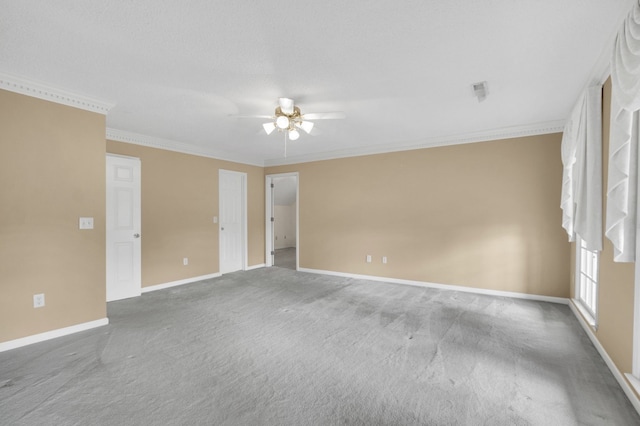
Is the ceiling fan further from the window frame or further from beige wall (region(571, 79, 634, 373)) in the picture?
the window frame

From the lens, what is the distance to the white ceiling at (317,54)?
1711 millimetres

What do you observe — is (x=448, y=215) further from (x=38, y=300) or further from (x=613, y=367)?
(x=38, y=300)

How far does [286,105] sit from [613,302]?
130 inches

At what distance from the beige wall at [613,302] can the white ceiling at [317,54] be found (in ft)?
2.19

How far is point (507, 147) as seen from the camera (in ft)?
13.5

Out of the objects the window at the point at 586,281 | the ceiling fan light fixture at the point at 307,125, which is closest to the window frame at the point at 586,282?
the window at the point at 586,281

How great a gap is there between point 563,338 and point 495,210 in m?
1.92

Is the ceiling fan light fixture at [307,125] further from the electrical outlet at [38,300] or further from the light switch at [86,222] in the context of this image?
the electrical outlet at [38,300]

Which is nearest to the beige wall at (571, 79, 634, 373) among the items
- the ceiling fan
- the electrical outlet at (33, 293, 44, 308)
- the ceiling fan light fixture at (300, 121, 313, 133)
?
the ceiling fan

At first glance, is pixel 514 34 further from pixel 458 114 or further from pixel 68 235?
pixel 68 235

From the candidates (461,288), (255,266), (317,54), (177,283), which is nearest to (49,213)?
(177,283)

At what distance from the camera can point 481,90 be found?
2.74 meters

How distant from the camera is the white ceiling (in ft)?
5.61

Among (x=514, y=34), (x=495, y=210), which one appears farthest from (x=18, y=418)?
(x=495, y=210)
